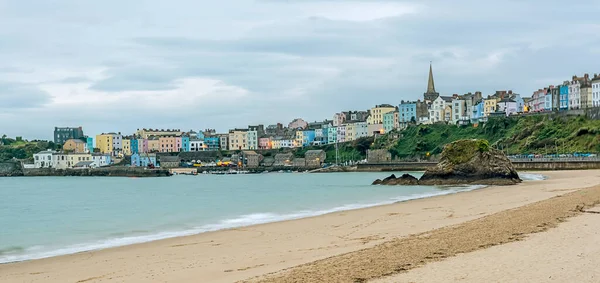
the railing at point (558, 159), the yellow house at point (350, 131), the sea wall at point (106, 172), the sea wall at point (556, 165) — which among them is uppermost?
the yellow house at point (350, 131)

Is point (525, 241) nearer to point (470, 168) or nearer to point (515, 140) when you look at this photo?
point (470, 168)

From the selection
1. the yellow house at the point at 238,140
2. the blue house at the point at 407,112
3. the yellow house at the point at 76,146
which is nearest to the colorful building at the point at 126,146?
the yellow house at the point at 76,146

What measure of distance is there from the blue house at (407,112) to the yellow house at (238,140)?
37042mm

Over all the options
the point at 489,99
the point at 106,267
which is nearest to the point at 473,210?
the point at 106,267

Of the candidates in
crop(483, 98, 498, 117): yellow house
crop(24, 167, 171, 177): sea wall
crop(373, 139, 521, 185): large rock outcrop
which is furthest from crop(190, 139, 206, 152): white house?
crop(373, 139, 521, 185): large rock outcrop

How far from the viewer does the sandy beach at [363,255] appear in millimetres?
8164

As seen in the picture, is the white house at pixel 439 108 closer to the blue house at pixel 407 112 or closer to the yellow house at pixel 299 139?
the blue house at pixel 407 112

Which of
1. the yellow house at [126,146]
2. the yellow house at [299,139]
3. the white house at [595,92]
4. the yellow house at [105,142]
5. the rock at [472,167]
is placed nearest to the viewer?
the rock at [472,167]

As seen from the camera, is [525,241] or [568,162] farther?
[568,162]

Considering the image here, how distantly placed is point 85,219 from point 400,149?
76.6 m

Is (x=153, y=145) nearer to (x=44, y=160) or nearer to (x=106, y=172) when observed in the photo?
(x=44, y=160)

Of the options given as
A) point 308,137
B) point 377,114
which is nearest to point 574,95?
point 377,114

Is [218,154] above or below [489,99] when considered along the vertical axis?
below

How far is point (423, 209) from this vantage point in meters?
21.1
